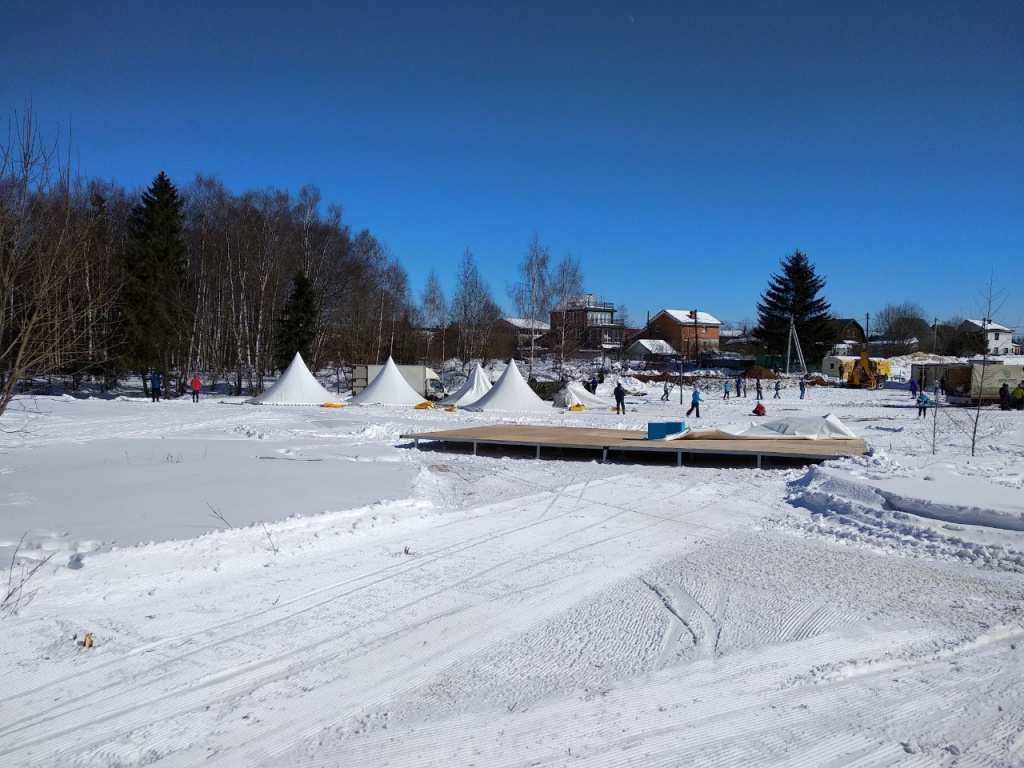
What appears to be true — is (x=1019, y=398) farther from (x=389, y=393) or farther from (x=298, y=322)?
(x=298, y=322)

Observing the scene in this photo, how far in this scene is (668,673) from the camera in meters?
4.16

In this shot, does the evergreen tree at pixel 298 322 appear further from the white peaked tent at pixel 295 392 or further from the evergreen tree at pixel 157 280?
the white peaked tent at pixel 295 392

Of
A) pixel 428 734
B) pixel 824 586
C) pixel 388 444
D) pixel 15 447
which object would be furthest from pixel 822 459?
pixel 15 447

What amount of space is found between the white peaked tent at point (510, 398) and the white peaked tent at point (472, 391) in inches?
64.6

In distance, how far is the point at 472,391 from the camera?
3083 cm

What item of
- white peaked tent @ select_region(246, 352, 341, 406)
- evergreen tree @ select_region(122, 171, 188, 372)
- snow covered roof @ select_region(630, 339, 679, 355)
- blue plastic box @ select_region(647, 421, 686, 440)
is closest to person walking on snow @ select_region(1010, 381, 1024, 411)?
blue plastic box @ select_region(647, 421, 686, 440)

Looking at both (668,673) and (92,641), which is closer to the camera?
(668,673)

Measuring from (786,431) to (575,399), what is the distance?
588 inches

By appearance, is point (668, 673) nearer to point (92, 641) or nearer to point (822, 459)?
point (92, 641)

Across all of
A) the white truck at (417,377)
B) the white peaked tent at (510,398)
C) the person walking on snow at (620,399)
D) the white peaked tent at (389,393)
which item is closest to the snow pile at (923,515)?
the person walking on snow at (620,399)

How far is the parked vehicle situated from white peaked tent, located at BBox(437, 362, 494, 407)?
23176 millimetres

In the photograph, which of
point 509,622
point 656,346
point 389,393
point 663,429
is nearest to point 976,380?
point 663,429

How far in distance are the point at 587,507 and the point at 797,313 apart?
2033 inches

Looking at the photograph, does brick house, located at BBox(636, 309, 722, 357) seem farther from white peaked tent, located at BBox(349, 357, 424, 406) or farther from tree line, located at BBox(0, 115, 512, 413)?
white peaked tent, located at BBox(349, 357, 424, 406)
